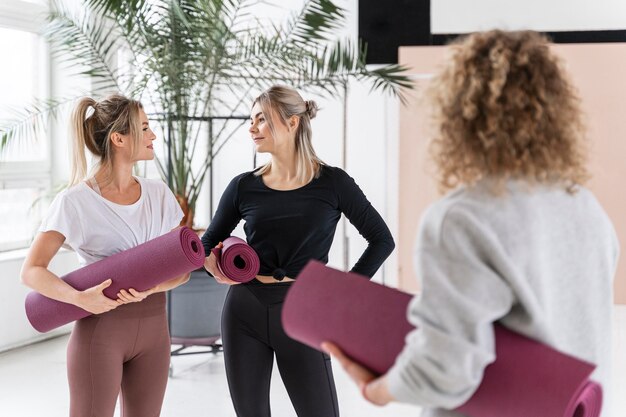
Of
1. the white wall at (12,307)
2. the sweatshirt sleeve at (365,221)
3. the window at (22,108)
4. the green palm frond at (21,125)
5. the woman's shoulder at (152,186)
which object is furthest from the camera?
the window at (22,108)

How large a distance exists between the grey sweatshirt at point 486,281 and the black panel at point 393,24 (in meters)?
5.73

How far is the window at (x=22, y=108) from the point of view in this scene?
17.3ft

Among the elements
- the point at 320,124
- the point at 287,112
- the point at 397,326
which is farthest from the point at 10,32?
the point at 397,326

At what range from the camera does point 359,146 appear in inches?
264

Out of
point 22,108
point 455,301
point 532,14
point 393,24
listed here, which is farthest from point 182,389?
point 532,14

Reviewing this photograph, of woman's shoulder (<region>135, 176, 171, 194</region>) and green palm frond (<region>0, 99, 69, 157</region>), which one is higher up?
green palm frond (<region>0, 99, 69, 157</region>)

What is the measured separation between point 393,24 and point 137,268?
515cm

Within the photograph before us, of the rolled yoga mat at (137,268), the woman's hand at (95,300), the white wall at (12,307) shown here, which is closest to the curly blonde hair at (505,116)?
the rolled yoga mat at (137,268)

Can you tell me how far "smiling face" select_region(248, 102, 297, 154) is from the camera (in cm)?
248

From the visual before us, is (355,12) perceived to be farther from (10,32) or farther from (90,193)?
(90,193)

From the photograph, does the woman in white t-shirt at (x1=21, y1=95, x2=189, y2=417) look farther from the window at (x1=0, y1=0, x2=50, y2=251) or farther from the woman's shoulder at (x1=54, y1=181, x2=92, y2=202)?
the window at (x1=0, y1=0, x2=50, y2=251)

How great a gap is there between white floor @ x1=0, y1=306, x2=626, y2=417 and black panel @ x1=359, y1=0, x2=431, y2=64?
3111 millimetres

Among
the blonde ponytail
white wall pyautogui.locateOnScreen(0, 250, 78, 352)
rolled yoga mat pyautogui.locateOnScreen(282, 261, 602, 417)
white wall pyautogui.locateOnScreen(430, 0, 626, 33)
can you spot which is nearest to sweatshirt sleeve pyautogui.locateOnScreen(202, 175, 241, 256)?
the blonde ponytail

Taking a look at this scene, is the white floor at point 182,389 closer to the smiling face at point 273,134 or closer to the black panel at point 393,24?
the smiling face at point 273,134
